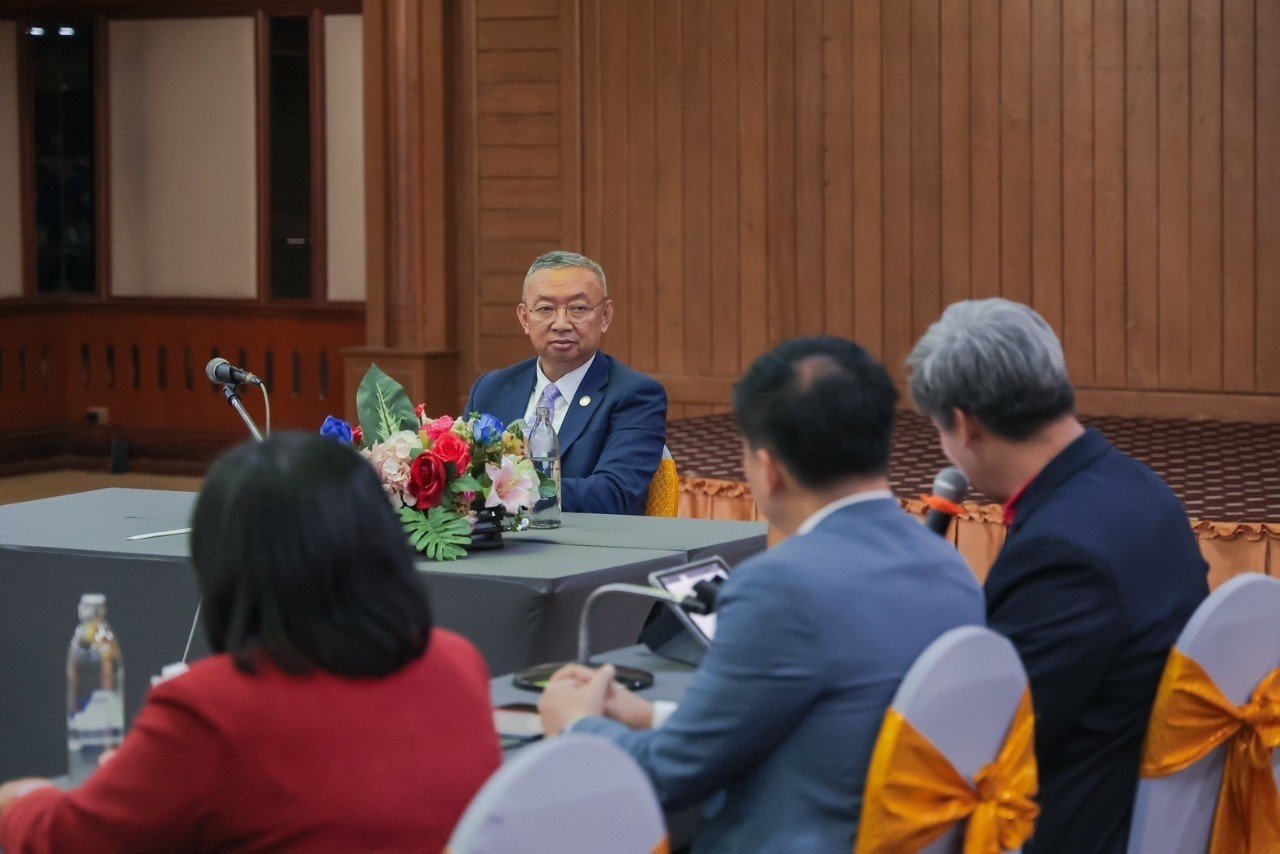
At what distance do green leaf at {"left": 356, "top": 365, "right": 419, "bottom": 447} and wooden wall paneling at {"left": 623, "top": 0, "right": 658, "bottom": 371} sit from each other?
5664 mm

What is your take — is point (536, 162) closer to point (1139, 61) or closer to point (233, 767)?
point (1139, 61)

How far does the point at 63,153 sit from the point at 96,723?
856cm

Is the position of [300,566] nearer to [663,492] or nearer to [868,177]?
[663,492]

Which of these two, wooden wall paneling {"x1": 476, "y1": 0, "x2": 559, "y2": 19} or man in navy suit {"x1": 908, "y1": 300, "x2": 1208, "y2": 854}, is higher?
wooden wall paneling {"x1": 476, "y1": 0, "x2": 559, "y2": 19}

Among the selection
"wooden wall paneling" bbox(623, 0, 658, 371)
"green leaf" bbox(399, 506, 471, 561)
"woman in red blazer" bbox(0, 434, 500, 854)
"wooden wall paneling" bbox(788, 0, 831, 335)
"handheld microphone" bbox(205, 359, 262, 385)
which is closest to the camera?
"woman in red blazer" bbox(0, 434, 500, 854)

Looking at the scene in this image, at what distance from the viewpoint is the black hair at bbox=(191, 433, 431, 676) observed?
1.52 meters

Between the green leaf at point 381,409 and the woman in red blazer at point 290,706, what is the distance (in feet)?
4.90

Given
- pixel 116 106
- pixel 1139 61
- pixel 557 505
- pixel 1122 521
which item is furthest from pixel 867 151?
pixel 1122 521

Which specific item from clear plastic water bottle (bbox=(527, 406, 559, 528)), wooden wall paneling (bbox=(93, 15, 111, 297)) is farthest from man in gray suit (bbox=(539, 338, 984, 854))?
wooden wall paneling (bbox=(93, 15, 111, 297))

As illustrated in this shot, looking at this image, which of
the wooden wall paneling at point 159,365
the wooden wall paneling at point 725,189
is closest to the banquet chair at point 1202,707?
the wooden wall paneling at point 725,189

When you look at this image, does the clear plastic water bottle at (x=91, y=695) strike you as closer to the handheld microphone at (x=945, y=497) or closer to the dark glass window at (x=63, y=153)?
the handheld microphone at (x=945, y=497)

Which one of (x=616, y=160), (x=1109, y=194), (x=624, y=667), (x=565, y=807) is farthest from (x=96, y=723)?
(x=616, y=160)

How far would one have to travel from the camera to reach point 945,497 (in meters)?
2.37

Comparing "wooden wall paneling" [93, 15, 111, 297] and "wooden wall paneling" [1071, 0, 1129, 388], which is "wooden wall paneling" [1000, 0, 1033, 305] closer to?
"wooden wall paneling" [1071, 0, 1129, 388]
